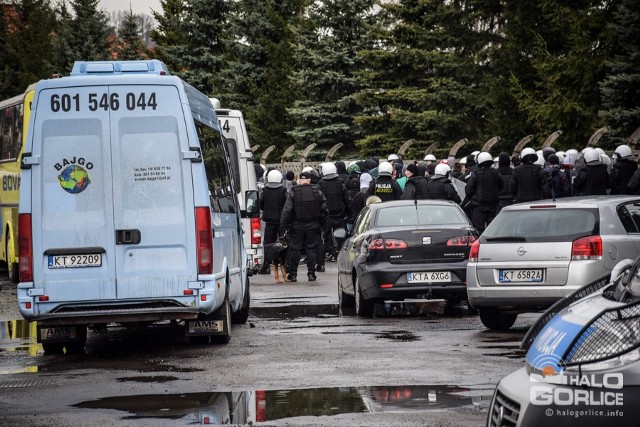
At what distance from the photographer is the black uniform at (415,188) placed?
25672mm

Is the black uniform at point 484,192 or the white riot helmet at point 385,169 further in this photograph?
the white riot helmet at point 385,169

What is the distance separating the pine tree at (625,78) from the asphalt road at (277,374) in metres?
20.6

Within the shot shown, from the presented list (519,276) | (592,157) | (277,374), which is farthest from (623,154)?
(277,374)

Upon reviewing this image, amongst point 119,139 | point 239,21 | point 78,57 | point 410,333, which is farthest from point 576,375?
point 78,57

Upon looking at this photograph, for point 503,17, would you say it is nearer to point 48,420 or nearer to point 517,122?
point 517,122

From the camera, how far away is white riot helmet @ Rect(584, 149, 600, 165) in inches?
944

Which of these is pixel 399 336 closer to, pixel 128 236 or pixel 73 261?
pixel 128 236

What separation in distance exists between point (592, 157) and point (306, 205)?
5133 mm

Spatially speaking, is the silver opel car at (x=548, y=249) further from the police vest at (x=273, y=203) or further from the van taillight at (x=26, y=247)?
the police vest at (x=273, y=203)

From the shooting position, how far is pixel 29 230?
13.3m

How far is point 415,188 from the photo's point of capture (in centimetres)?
2572

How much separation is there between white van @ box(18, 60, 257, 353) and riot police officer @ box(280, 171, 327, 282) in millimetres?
12128

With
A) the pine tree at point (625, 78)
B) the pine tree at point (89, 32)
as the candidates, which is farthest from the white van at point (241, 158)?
the pine tree at point (89, 32)

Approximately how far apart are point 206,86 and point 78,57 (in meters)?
15.2
